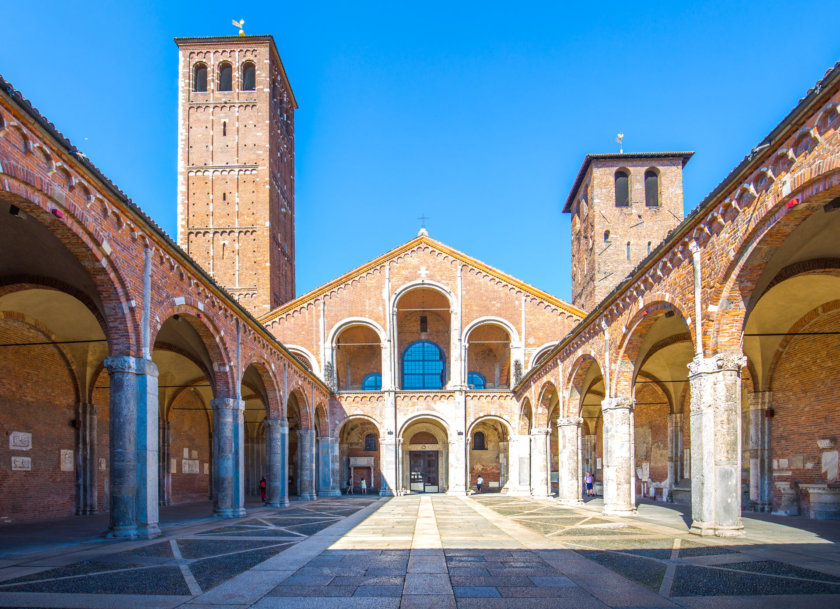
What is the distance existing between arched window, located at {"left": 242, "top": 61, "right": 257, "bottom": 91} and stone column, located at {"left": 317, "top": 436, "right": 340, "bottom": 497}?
23.9 m

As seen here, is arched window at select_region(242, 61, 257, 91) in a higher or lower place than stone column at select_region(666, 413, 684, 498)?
higher

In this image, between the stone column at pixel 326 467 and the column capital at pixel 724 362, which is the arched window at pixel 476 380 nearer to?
the stone column at pixel 326 467

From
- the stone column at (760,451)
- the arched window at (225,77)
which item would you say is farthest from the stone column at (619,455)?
the arched window at (225,77)

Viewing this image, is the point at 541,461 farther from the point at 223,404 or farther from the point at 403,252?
the point at 223,404

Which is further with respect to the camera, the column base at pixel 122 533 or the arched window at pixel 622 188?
the arched window at pixel 622 188

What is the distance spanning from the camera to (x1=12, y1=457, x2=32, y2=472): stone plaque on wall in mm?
16469

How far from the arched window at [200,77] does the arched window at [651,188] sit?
95.5ft

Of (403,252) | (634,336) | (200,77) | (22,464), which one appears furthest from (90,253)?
(200,77)

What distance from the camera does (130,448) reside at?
12.0 m

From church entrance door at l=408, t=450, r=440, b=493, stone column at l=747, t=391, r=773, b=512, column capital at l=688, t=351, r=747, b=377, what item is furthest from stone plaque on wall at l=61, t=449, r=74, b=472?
church entrance door at l=408, t=450, r=440, b=493

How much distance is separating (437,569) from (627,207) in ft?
125

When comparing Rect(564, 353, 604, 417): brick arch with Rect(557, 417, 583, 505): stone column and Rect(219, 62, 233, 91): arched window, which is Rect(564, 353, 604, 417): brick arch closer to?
Rect(557, 417, 583, 505): stone column

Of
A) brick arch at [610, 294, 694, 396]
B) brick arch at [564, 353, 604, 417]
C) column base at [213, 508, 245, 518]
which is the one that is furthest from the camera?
brick arch at [564, 353, 604, 417]

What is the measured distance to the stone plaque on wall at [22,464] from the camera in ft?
54.0
